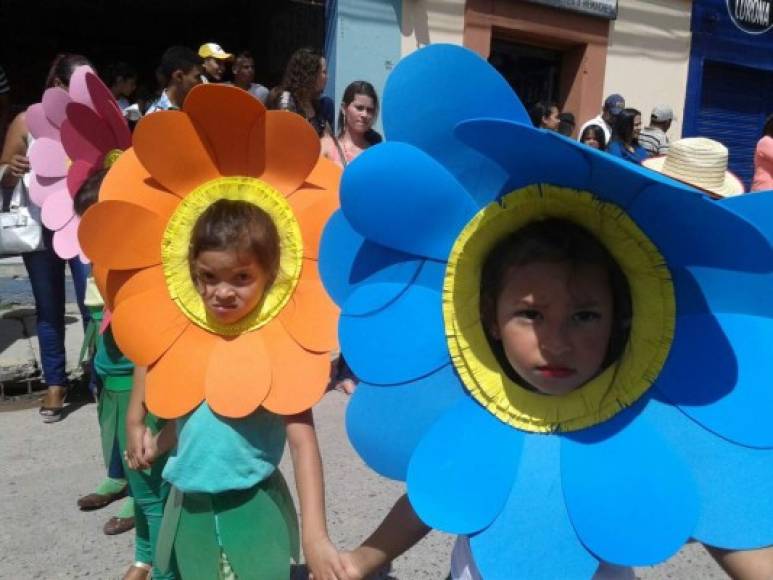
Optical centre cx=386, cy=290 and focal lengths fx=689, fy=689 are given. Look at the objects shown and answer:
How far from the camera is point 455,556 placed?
4.13 feet

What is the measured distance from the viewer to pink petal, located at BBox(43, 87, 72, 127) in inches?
90.0

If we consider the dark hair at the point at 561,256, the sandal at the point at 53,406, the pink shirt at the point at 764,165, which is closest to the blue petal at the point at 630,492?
the dark hair at the point at 561,256

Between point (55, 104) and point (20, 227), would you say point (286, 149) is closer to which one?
point (55, 104)

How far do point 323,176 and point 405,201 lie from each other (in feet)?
1.96

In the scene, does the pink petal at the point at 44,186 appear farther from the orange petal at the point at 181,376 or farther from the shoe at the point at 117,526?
the shoe at the point at 117,526

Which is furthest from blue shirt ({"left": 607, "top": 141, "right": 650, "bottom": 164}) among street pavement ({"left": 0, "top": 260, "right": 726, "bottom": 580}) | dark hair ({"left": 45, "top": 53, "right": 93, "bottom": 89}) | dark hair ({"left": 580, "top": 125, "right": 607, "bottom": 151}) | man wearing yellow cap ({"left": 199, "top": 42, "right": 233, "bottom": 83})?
dark hair ({"left": 45, "top": 53, "right": 93, "bottom": 89})

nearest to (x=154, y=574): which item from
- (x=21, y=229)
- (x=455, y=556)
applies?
(x=455, y=556)

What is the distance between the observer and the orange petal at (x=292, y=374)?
1.47 meters

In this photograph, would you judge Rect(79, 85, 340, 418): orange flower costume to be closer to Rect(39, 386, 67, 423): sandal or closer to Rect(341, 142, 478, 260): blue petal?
Rect(341, 142, 478, 260): blue petal

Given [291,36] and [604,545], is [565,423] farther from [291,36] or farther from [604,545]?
[291,36]

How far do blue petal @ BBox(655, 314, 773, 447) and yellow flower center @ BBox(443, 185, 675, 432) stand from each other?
0.10 ft

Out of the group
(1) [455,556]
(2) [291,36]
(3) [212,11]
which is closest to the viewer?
(1) [455,556]

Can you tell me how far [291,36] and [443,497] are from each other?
23.6 ft

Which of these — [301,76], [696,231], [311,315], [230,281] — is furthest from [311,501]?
[301,76]
